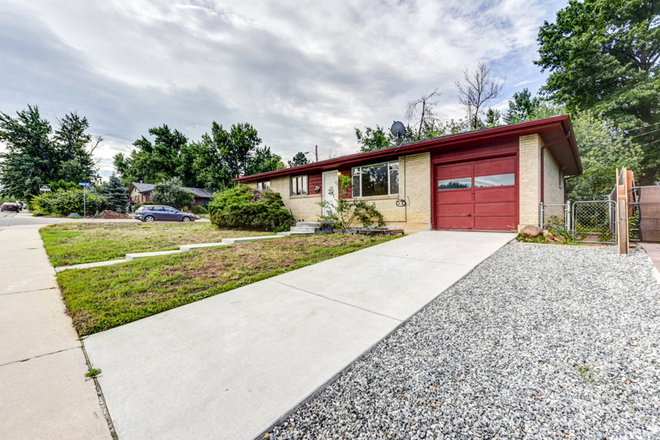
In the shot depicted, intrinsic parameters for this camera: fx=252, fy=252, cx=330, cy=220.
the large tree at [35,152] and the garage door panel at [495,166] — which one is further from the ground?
the large tree at [35,152]

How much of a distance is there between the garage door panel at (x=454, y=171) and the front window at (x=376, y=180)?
1553 mm

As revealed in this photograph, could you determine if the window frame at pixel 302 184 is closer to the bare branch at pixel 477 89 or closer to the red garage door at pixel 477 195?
the red garage door at pixel 477 195

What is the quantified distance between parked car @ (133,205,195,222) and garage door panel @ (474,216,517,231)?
22.1 m

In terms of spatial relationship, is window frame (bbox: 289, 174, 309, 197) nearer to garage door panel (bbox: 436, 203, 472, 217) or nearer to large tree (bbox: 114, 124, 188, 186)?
garage door panel (bbox: 436, 203, 472, 217)

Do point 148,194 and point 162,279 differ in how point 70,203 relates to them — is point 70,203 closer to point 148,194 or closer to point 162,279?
point 148,194

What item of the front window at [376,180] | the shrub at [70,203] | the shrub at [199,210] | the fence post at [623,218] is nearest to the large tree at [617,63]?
the front window at [376,180]

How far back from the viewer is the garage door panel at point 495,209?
24.6 ft

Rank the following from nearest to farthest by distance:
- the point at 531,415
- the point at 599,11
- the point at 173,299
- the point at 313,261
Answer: the point at 531,415 → the point at 173,299 → the point at 313,261 → the point at 599,11

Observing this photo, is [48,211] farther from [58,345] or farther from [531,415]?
[531,415]

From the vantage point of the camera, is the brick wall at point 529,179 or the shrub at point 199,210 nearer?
the brick wall at point 529,179

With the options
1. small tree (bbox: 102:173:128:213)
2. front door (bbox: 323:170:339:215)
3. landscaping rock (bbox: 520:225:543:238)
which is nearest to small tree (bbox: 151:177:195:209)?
small tree (bbox: 102:173:128:213)

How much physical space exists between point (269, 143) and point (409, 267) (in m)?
42.2

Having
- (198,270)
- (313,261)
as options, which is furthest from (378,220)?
(198,270)

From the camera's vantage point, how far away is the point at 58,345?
2.19 metres
